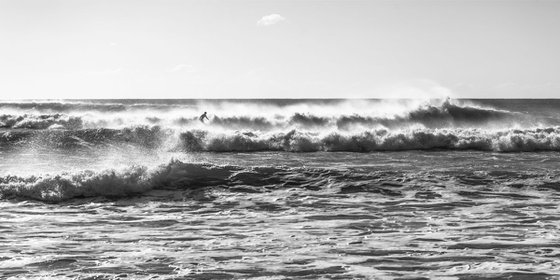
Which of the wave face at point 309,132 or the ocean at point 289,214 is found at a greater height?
the wave face at point 309,132

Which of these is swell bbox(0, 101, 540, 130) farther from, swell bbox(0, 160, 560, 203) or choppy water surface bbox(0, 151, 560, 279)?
choppy water surface bbox(0, 151, 560, 279)

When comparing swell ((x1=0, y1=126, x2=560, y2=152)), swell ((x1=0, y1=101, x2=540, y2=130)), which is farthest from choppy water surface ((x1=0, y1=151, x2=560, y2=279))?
swell ((x1=0, y1=101, x2=540, y2=130))

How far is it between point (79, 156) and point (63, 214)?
1115 centimetres

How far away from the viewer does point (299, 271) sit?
24.2ft

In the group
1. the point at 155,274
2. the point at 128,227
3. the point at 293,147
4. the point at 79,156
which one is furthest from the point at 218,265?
the point at 293,147

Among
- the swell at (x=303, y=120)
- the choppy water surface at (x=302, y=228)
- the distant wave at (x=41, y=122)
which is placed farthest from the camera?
the distant wave at (x=41, y=122)

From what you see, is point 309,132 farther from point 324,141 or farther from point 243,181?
point 243,181

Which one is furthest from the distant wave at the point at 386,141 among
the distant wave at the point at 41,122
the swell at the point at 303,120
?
the distant wave at the point at 41,122

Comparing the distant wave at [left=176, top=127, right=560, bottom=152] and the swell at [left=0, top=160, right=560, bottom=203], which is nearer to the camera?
the swell at [left=0, top=160, right=560, bottom=203]

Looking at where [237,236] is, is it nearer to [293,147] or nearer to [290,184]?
[290,184]

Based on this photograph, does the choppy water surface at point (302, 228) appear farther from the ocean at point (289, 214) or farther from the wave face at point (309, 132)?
the wave face at point (309, 132)

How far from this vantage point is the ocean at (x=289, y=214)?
7.61m

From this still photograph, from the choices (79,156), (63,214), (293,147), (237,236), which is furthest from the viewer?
(293,147)

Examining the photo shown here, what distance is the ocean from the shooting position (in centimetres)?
761
